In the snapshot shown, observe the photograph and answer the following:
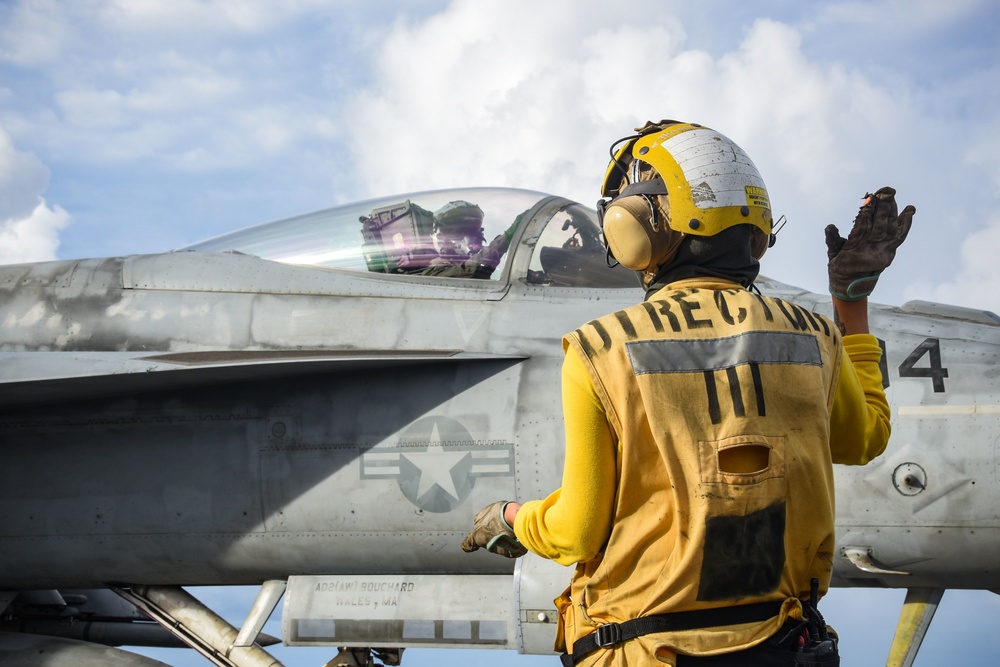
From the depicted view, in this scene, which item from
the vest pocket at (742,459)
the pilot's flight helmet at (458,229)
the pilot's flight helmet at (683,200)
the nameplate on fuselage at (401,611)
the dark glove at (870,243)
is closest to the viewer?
the vest pocket at (742,459)

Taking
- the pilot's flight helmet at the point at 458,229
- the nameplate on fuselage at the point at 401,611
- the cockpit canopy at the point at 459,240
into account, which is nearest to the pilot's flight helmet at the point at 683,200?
the cockpit canopy at the point at 459,240

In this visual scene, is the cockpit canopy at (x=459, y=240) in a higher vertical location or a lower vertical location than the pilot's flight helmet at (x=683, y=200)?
higher

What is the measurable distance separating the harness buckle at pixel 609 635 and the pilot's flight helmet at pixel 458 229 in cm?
354

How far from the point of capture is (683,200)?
8.72ft

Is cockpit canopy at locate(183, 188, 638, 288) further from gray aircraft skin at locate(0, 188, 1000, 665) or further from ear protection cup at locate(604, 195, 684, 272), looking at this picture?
ear protection cup at locate(604, 195, 684, 272)

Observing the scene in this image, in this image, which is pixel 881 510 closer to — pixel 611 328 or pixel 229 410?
pixel 611 328

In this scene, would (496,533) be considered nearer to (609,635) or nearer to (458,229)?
(609,635)

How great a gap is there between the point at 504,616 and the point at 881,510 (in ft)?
6.36

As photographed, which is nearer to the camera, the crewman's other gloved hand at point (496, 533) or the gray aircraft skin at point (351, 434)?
the crewman's other gloved hand at point (496, 533)

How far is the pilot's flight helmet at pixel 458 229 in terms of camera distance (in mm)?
5777

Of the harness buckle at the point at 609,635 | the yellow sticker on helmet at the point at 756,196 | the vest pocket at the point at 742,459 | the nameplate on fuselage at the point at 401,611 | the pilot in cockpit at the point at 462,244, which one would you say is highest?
the pilot in cockpit at the point at 462,244

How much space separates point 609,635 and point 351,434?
10.0ft

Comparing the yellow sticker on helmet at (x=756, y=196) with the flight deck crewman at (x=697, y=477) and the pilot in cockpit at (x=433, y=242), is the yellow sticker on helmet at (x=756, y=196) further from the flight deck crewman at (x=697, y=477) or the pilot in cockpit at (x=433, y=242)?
the pilot in cockpit at (x=433, y=242)

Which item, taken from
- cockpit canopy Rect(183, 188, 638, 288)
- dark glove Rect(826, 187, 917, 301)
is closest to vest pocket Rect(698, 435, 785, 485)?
dark glove Rect(826, 187, 917, 301)
